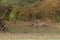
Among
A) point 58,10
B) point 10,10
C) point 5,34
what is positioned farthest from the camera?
point 58,10

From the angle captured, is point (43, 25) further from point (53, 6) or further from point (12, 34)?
point (12, 34)

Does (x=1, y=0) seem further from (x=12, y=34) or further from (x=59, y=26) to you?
(x=59, y=26)

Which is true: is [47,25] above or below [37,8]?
below

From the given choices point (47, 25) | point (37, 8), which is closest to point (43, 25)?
point (47, 25)

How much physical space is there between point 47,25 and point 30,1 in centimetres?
137

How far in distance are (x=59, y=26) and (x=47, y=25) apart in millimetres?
534

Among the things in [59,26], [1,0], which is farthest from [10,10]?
[59,26]

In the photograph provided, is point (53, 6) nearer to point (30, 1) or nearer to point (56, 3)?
point (56, 3)

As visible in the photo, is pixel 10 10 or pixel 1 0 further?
pixel 10 10

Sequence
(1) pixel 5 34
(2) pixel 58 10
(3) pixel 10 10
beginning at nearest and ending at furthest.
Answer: (1) pixel 5 34, (3) pixel 10 10, (2) pixel 58 10

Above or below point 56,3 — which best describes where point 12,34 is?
below

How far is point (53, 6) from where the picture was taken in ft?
33.6

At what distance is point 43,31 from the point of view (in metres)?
9.10

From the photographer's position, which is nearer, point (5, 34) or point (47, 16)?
point (5, 34)
